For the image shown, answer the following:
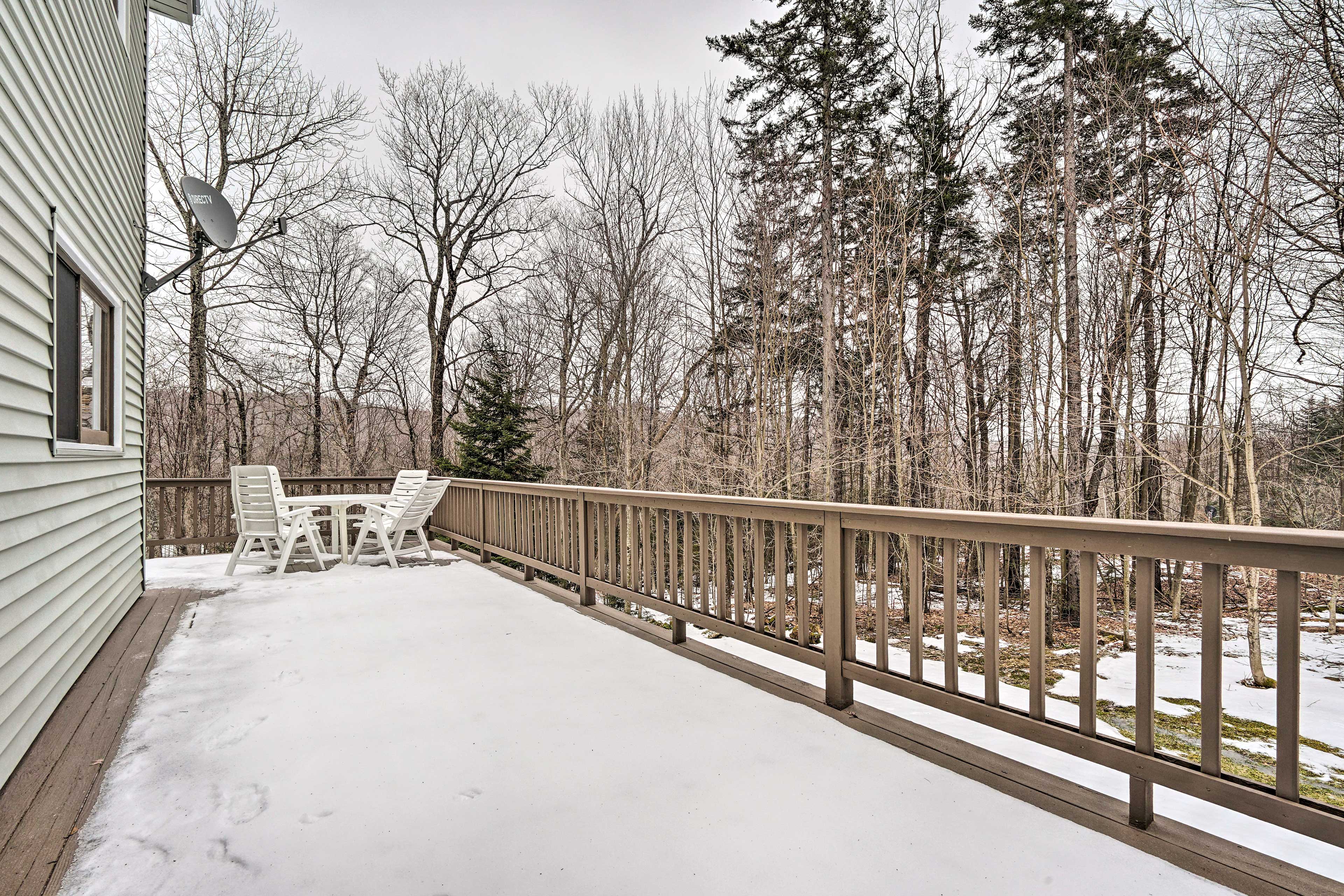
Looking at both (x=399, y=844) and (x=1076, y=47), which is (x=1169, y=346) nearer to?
(x=1076, y=47)

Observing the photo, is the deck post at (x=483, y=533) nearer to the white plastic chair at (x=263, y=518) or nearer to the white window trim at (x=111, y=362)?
the white plastic chair at (x=263, y=518)

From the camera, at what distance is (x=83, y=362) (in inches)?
133

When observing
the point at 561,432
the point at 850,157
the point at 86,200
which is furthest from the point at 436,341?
the point at 86,200

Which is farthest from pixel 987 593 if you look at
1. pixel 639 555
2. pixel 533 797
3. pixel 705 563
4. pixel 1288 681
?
pixel 639 555

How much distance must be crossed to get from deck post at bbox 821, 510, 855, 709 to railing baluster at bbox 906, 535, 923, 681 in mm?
257

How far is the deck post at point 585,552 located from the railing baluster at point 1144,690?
10.3 feet

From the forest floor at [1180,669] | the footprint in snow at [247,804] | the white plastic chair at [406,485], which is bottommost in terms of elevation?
the forest floor at [1180,669]

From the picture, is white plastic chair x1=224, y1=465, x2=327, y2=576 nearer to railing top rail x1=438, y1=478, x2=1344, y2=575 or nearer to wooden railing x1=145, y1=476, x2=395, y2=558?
wooden railing x1=145, y1=476, x2=395, y2=558

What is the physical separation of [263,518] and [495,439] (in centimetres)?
499

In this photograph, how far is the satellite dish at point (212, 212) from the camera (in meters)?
4.57

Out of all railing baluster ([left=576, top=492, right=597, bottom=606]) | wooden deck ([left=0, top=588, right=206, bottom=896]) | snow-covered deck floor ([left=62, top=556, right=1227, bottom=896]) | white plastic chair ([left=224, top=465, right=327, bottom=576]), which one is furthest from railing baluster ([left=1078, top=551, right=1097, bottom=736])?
white plastic chair ([left=224, top=465, right=327, bottom=576])

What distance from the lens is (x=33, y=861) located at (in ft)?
5.12

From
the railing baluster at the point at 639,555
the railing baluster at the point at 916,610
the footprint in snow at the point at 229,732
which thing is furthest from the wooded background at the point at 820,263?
the footprint in snow at the point at 229,732

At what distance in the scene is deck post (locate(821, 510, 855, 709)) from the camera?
247 centimetres
